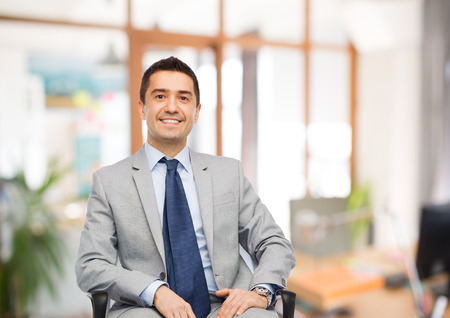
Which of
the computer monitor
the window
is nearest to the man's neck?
the computer monitor

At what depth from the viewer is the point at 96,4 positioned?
3.73 metres

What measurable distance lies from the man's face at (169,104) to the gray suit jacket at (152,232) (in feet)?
0.38

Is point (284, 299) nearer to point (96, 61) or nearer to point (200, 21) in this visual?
point (200, 21)

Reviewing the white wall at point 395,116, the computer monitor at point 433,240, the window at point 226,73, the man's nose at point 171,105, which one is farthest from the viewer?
the white wall at point 395,116

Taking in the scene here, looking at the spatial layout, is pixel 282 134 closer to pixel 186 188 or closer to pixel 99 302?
pixel 186 188

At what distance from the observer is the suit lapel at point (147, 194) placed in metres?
0.81

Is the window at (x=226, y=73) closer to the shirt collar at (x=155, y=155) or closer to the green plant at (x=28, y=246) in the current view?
the green plant at (x=28, y=246)

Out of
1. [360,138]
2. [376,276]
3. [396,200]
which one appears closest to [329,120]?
[360,138]

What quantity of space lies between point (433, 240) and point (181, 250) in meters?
1.89

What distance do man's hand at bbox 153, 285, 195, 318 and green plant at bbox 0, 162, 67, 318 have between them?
7.92ft

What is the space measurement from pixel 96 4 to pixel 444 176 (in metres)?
3.80

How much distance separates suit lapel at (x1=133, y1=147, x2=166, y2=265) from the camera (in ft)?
2.66

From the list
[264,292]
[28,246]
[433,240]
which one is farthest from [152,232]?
[28,246]

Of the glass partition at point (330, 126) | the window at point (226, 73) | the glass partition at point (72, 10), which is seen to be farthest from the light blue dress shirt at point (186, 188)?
the glass partition at point (330, 126)
